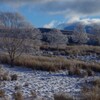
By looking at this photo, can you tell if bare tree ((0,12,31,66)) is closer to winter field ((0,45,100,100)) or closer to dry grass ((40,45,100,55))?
winter field ((0,45,100,100))

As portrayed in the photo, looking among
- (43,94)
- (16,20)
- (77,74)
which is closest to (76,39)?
(16,20)

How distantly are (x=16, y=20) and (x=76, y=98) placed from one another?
56.0 ft

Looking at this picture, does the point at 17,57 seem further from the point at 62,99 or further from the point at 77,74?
the point at 62,99

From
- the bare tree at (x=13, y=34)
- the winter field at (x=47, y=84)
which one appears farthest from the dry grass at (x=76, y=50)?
the winter field at (x=47, y=84)

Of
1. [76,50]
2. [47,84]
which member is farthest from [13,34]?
[76,50]

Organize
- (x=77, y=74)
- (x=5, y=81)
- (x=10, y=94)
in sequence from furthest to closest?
(x=77, y=74) → (x=5, y=81) → (x=10, y=94)

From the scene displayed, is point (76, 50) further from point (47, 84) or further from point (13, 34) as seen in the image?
point (47, 84)

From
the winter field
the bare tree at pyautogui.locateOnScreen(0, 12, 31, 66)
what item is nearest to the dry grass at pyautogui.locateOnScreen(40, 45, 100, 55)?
the bare tree at pyautogui.locateOnScreen(0, 12, 31, 66)

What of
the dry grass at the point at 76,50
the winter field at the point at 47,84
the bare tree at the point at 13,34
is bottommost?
the winter field at the point at 47,84

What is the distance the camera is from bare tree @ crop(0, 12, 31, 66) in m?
25.7

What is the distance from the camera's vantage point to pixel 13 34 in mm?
26094

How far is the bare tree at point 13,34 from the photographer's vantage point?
25719mm

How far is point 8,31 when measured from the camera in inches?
1049

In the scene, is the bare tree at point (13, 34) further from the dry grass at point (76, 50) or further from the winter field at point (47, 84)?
the dry grass at point (76, 50)
